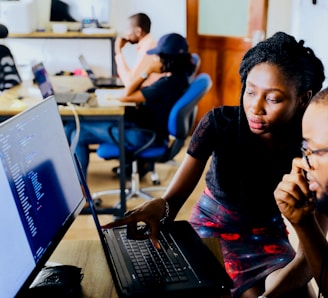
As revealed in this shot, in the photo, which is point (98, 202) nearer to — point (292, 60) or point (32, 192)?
point (292, 60)

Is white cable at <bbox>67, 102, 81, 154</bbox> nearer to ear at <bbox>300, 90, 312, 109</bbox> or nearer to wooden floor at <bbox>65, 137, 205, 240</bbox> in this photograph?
wooden floor at <bbox>65, 137, 205, 240</bbox>

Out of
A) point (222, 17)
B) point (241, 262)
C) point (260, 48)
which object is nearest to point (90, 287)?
point (241, 262)

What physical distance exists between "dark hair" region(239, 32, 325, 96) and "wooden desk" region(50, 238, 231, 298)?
0.52m

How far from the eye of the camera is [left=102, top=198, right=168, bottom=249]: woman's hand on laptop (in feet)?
4.12

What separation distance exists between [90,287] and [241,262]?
540 mm

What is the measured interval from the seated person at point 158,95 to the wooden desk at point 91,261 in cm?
166

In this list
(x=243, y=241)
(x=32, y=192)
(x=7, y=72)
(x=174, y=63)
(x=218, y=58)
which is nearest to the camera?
(x=32, y=192)

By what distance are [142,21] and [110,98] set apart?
94cm

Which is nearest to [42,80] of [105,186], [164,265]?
[105,186]

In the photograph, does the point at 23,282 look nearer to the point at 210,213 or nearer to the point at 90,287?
the point at 90,287

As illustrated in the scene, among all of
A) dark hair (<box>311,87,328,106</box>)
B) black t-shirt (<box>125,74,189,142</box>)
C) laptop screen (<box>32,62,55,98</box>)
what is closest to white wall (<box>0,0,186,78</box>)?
black t-shirt (<box>125,74,189,142</box>)

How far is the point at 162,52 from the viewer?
9.84 ft

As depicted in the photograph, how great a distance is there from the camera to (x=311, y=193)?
1.14 metres

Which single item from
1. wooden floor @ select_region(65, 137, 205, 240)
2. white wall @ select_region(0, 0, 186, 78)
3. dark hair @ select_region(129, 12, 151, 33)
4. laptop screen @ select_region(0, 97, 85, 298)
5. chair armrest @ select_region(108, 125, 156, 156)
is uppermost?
laptop screen @ select_region(0, 97, 85, 298)
